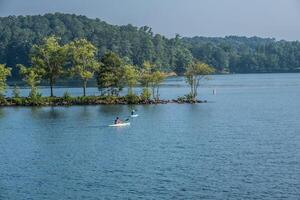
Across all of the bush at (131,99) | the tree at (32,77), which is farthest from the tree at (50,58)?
the bush at (131,99)

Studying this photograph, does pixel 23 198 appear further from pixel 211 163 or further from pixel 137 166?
pixel 211 163

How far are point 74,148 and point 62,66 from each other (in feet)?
148

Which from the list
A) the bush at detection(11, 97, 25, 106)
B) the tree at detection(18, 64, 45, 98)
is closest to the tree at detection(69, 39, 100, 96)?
the tree at detection(18, 64, 45, 98)

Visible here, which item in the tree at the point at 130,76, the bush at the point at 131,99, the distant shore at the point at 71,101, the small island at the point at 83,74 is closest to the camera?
the distant shore at the point at 71,101

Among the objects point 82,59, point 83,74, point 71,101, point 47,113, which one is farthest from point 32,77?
point 47,113

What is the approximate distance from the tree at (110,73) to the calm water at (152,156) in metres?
15.0

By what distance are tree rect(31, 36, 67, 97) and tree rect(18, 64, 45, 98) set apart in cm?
85

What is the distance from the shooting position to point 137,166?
132ft

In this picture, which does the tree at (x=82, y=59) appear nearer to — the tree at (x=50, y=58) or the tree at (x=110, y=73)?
the tree at (x=110, y=73)

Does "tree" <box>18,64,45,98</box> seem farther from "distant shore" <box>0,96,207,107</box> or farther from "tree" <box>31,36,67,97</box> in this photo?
"distant shore" <box>0,96,207,107</box>

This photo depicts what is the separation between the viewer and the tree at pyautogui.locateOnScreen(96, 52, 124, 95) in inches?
3452

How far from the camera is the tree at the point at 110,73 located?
87.7 meters

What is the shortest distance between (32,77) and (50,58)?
5000 millimetres

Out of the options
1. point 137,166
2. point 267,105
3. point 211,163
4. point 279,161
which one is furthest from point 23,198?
point 267,105
